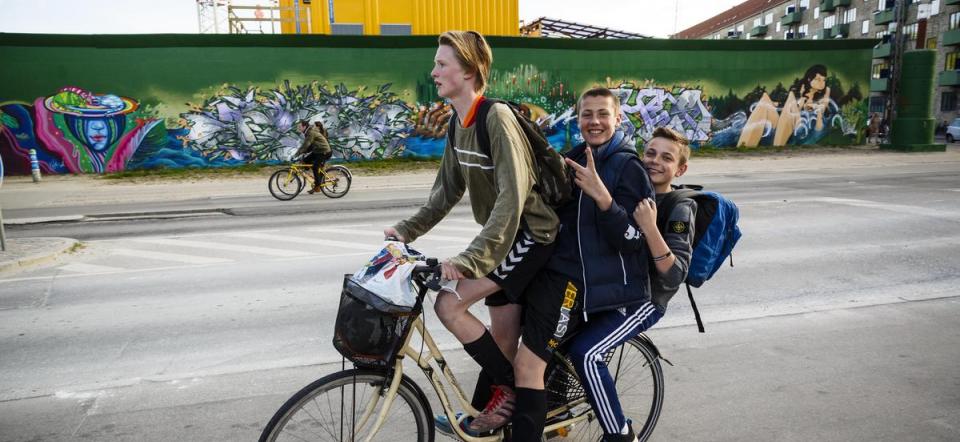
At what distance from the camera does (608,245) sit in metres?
2.60

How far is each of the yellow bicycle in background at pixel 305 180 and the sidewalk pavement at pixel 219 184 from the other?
361mm

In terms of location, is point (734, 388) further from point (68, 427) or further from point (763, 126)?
point (763, 126)

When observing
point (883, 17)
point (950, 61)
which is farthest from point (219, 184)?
point (883, 17)

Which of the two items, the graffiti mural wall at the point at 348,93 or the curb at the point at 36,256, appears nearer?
the curb at the point at 36,256

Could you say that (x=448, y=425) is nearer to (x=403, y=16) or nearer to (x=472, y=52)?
(x=472, y=52)

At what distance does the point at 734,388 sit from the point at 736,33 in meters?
93.0

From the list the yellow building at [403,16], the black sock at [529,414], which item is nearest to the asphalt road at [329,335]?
the black sock at [529,414]

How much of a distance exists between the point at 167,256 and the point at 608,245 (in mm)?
7035

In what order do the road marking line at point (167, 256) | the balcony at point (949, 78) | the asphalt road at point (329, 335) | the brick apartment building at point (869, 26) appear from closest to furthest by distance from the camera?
the asphalt road at point (329, 335), the road marking line at point (167, 256), the balcony at point (949, 78), the brick apartment building at point (869, 26)

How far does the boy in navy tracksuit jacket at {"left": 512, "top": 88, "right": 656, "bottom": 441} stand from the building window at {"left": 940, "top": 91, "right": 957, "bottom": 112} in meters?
65.4

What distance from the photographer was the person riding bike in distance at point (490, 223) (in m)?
2.42

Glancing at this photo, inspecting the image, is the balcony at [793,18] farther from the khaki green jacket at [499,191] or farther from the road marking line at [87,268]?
the khaki green jacket at [499,191]

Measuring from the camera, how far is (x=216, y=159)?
20.9 metres

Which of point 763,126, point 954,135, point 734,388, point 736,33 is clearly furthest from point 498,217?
point 736,33
